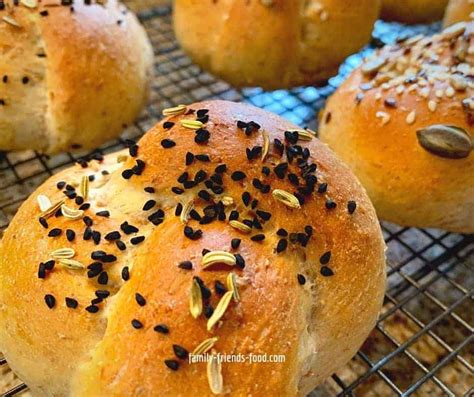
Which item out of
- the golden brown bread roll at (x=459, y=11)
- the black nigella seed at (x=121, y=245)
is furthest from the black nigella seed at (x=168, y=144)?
the golden brown bread roll at (x=459, y=11)

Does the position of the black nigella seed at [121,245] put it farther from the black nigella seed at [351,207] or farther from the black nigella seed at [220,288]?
the black nigella seed at [351,207]

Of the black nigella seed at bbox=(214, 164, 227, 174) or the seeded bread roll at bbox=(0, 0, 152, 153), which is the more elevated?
the black nigella seed at bbox=(214, 164, 227, 174)

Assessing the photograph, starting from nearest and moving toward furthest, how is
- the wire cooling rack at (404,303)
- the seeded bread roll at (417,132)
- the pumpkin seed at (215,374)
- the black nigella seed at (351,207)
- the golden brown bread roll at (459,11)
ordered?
A: the pumpkin seed at (215,374)
the black nigella seed at (351,207)
the wire cooling rack at (404,303)
the seeded bread roll at (417,132)
the golden brown bread roll at (459,11)

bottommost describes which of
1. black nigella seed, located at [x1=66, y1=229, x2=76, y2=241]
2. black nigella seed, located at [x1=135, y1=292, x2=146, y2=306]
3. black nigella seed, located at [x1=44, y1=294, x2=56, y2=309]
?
black nigella seed, located at [x1=44, y1=294, x2=56, y2=309]

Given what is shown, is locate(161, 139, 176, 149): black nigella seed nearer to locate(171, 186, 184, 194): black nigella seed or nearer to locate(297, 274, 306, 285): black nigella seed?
locate(171, 186, 184, 194): black nigella seed

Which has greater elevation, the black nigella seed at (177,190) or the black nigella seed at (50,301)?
the black nigella seed at (177,190)

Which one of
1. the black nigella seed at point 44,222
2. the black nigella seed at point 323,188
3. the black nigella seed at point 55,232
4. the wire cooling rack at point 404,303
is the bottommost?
the wire cooling rack at point 404,303

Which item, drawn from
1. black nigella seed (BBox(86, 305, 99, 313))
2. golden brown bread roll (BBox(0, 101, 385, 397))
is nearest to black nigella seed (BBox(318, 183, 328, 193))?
golden brown bread roll (BBox(0, 101, 385, 397))

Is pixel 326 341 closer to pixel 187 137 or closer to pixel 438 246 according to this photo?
pixel 187 137
